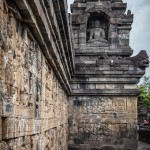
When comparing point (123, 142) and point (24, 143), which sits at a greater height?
point (24, 143)

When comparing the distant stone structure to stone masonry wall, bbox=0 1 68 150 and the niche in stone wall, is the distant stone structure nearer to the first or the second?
the niche in stone wall

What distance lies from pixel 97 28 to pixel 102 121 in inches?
174

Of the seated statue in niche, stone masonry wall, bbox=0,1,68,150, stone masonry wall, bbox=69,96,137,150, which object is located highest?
the seated statue in niche

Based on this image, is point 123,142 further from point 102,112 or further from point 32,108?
point 32,108

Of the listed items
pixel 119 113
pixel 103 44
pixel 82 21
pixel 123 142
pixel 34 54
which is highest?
pixel 82 21

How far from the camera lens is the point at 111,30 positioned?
582 inches

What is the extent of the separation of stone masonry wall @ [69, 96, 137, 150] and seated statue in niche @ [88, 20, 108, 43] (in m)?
2.96

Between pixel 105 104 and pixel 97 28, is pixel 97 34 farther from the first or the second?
pixel 105 104

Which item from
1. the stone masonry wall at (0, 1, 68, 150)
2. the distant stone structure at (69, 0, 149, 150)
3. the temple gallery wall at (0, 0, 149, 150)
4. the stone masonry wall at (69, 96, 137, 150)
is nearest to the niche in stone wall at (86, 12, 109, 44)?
the temple gallery wall at (0, 0, 149, 150)

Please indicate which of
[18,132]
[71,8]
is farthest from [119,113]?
[18,132]

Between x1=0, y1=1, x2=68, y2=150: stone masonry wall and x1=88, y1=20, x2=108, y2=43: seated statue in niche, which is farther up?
x1=88, y1=20, x2=108, y2=43: seated statue in niche

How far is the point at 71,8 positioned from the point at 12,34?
42.2 feet

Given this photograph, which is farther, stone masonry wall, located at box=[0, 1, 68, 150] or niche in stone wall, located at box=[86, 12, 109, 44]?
niche in stone wall, located at box=[86, 12, 109, 44]

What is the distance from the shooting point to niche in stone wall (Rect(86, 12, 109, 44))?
1482 cm
